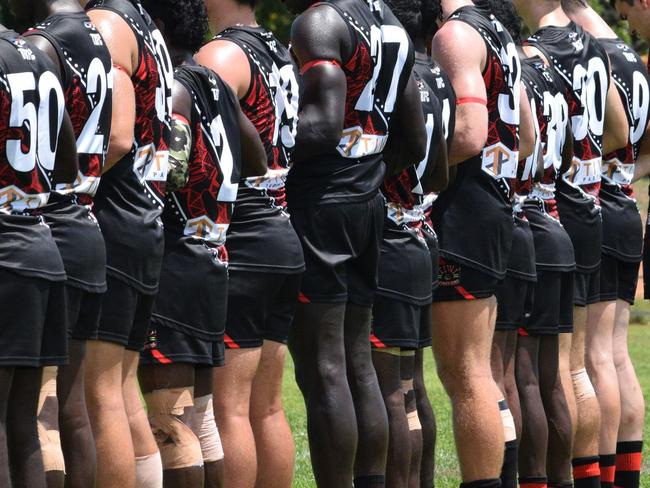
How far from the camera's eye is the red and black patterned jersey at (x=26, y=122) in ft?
15.1

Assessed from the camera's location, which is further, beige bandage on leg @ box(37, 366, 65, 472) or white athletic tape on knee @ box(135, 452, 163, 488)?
white athletic tape on knee @ box(135, 452, 163, 488)

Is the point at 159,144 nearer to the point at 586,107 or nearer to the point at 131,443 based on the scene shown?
the point at 131,443

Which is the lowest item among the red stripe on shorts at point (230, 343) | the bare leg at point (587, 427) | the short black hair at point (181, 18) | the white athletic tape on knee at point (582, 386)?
the bare leg at point (587, 427)

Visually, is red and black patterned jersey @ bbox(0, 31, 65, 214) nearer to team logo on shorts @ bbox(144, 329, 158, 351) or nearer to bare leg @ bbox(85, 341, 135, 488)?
bare leg @ bbox(85, 341, 135, 488)

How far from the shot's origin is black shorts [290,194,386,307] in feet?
19.5

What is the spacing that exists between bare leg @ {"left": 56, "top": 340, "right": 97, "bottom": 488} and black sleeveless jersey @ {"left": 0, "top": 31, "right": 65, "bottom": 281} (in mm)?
451

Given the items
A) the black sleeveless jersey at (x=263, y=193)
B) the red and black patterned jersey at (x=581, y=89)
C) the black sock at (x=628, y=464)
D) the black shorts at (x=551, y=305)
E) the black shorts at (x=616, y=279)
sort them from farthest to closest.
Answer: the black shorts at (x=616, y=279)
the black sock at (x=628, y=464)
the red and black patterned jersey at (x=581, y=89)
the black shorts at (x=551, y=305)
the black sleeveless jersey at (x=263, y=193)

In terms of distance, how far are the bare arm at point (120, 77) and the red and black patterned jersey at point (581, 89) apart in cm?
304

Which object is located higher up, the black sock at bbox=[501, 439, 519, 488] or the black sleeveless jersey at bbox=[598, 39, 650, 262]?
the black sleeveless jersey at bbox=[598, 39, 650, 262]

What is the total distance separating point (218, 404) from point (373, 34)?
1546 mm

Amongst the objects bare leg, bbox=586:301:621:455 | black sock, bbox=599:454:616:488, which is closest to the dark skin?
bare leg, bbox=586:301:621:455

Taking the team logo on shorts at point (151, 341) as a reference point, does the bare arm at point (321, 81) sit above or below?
above

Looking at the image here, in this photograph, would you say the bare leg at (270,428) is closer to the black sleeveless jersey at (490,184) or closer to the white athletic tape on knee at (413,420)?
the white athletic tape on knee at (413,420)

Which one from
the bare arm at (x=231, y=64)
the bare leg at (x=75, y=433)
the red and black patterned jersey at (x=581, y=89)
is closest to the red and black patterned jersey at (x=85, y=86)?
the bare leg at (x=75, y=433)
